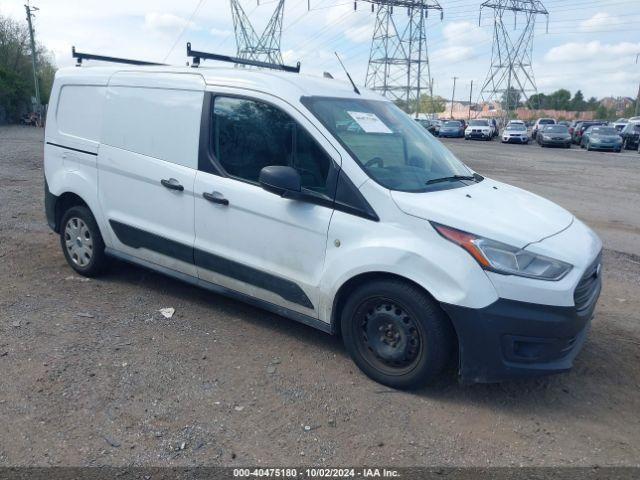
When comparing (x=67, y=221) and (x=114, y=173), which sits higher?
(x=114, y=173)

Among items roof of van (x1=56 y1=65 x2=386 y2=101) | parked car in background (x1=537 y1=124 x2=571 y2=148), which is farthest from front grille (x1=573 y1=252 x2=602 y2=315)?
parked car in background (x1=537 y1=124 x2=571 y2=148)

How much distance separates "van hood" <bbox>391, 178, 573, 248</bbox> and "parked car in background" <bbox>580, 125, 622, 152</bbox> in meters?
31.0

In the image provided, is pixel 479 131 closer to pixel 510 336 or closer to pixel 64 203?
pixel 64 203

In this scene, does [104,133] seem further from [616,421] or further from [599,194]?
[599,194]

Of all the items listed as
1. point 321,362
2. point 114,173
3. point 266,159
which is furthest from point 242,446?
point 114,173

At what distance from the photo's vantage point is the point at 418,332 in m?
3.57

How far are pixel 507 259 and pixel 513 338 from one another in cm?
46

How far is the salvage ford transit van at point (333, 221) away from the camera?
11.1 ft

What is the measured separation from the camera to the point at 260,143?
4246mm

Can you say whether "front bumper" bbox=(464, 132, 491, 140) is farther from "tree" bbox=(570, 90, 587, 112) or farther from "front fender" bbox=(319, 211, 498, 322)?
"tree" bbox=(570, 90, 587, 112)

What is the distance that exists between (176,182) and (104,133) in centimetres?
109

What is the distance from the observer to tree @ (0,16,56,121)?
56.9 meters

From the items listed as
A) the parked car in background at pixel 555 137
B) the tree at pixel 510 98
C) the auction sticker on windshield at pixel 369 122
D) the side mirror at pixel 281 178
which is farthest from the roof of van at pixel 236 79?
the tree at pixel 510 98

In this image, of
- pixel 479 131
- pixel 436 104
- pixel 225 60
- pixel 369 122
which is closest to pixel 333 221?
pixel 369 122
